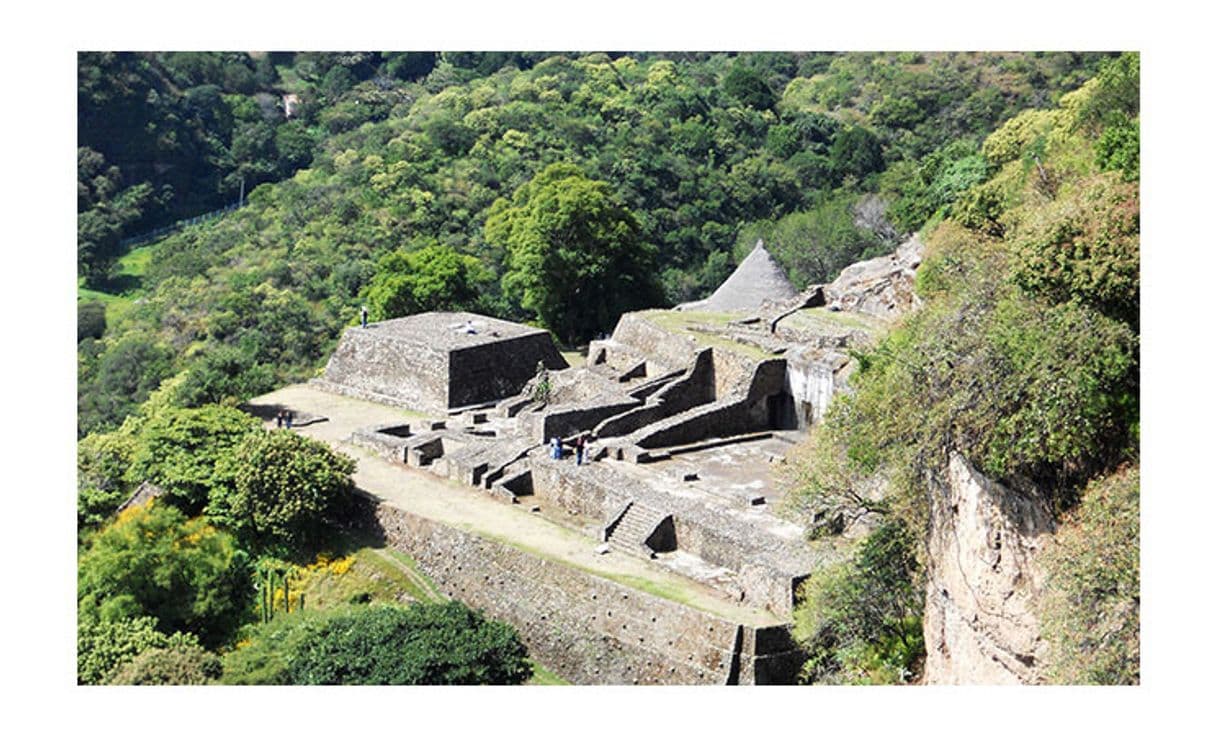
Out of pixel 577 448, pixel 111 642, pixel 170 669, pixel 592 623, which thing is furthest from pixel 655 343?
pixel 170 669

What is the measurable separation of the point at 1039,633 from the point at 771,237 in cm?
2744

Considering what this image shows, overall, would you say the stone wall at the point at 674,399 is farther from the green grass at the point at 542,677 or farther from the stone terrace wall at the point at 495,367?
the green grass at the point at 542,677

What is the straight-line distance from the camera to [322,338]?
3956cm

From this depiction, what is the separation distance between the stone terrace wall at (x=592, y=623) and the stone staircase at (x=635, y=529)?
3.55 ft

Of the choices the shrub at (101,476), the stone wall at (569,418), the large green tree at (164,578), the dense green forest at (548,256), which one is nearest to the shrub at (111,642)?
the dense green forest at (548,256)

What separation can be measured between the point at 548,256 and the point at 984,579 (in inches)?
768

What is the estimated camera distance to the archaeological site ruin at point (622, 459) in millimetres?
22656

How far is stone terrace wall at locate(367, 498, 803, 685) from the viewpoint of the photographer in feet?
71.5

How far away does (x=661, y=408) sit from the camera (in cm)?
2880

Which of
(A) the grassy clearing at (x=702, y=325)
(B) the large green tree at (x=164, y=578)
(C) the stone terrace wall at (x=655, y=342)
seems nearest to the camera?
(B) the large green tree at (x=164, y=578)

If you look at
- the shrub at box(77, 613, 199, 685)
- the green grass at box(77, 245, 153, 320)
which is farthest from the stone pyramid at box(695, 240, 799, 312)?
the green grass at box(77, 245, 153, 320)

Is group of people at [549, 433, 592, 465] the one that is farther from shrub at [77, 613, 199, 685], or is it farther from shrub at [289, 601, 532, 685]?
shrub at [77, 613, 199, 685]

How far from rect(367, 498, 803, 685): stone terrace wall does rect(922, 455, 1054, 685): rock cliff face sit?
2.91 m

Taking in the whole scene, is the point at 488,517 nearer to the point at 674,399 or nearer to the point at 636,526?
the point at 636,526
